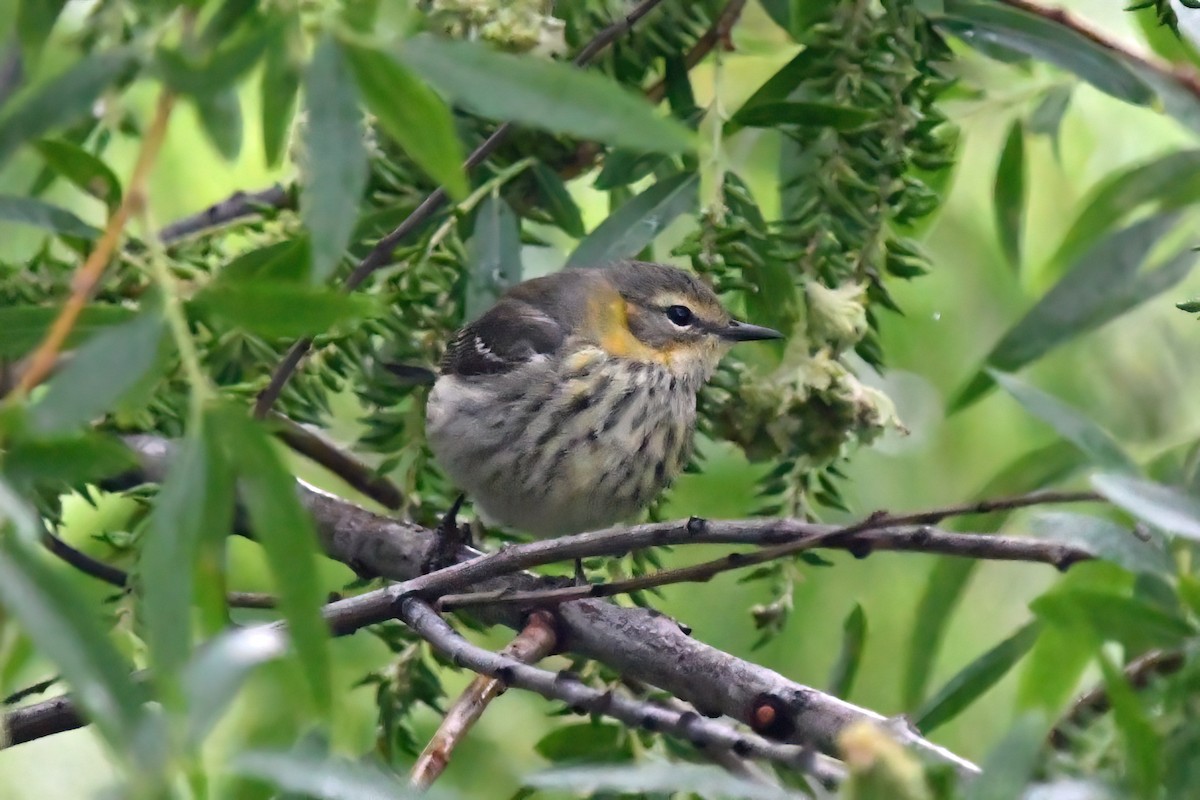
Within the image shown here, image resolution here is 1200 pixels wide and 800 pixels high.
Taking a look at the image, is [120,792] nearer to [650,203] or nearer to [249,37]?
[249,37]

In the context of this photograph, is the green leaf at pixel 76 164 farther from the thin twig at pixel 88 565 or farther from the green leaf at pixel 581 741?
the green leaf at pixel 581 741

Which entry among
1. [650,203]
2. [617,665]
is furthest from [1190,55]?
[617,665]

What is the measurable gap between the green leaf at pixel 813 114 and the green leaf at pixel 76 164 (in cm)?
125

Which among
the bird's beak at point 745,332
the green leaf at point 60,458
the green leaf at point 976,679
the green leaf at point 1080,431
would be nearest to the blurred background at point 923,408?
the bird's beak at point 745,332

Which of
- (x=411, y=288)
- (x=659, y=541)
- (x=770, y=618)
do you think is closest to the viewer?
(x=659, y=541)

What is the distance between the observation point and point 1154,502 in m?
1.45

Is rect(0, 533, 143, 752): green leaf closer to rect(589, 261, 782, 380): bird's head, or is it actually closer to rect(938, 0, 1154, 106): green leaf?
rect(938, 0, 1154, 106): green leaf

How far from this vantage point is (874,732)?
120 cm

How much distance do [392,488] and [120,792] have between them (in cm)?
222

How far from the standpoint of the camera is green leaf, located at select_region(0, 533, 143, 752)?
1167 mm

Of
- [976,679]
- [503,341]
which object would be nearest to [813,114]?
[976,679]

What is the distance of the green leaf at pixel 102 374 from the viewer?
124 centimetres

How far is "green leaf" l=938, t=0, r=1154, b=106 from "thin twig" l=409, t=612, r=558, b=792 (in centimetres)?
138

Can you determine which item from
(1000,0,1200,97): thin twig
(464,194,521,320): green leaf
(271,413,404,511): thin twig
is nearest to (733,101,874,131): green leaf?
(1000,0,1200,97): thin twig
